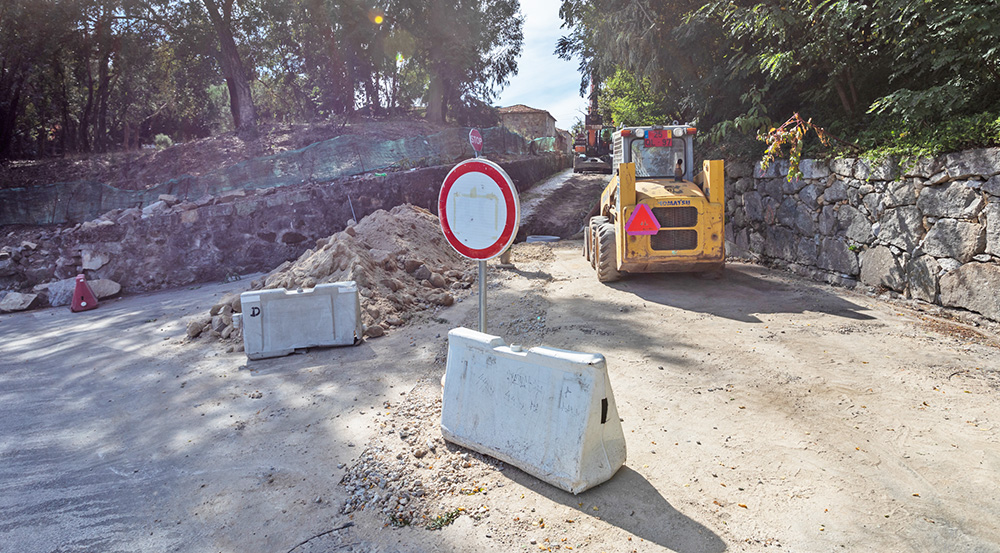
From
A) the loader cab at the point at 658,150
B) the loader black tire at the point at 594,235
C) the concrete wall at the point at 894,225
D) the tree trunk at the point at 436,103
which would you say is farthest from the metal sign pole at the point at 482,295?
the tree trunk at the point at 436,103

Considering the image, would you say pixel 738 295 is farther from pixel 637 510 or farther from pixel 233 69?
pixel 233 69

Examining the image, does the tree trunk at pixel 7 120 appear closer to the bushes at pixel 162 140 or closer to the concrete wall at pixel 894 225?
the bushes at pixel 162 140

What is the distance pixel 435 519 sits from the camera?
10.3ft

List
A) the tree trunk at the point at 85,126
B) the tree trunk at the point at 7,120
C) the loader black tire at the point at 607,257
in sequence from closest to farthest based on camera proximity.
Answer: the loader black tire at the point at 607,257 < the tree trunk at the point at 7,120 < the tree trunk at the point at 85,126

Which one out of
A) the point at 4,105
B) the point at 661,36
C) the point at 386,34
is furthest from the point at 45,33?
the point at 661,36

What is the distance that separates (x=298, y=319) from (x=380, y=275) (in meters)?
2.03

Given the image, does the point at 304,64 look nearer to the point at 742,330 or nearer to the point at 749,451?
the point at 742,330

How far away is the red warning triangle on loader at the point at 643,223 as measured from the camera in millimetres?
8727

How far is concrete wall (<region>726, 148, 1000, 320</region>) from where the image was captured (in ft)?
21.4

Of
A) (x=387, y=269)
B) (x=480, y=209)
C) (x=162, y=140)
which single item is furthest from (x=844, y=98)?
(x=162, y=140)

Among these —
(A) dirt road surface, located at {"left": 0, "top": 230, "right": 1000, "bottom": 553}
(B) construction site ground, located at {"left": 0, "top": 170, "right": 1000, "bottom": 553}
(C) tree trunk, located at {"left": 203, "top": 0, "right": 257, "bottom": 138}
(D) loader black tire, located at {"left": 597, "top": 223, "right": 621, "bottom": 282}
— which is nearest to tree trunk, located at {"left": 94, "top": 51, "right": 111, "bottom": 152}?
(C) tree trunk, located at {"left": 203, "top": 0, "right": 257, "bottom": 138}

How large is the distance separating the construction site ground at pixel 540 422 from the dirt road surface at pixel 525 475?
2cm

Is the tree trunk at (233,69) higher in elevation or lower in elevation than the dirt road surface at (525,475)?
higher

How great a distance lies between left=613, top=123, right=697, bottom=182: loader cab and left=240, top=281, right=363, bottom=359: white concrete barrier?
5.74 meters
